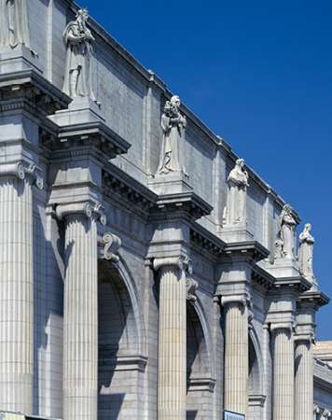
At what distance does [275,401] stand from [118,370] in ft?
61.6

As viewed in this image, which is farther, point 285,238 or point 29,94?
point 285,238

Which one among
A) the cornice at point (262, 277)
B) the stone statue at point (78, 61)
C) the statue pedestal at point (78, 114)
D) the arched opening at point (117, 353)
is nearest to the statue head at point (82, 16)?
the stone statue at point (78, 61)

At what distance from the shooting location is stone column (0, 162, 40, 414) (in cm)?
3206

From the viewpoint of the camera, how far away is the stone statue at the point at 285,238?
204 ft

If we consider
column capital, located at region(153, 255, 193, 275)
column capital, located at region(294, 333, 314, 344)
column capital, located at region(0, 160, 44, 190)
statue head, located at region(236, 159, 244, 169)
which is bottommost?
column capital, located at region(294, 333, 314, 344)

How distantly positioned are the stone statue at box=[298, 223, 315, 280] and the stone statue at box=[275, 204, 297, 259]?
7.92ft

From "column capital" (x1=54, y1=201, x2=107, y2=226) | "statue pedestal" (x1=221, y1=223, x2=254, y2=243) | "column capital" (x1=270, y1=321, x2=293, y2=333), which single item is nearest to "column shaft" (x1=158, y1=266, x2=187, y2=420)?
"column capital" (x1=54, y1=201, x2=107, y2=226)

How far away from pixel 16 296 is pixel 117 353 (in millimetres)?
11932

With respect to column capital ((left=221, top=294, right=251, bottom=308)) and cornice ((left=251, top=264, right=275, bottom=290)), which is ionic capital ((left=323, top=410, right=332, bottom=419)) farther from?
column capital ((left=221, top=294, right=251, bottom=308))

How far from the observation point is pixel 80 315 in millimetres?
Answer: 36312

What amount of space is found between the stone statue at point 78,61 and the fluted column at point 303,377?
29.9 meters

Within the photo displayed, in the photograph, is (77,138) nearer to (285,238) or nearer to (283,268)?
(283,268)

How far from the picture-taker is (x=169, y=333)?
4453cm

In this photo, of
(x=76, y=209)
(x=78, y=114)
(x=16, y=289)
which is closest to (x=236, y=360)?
(x=76, y=209)
